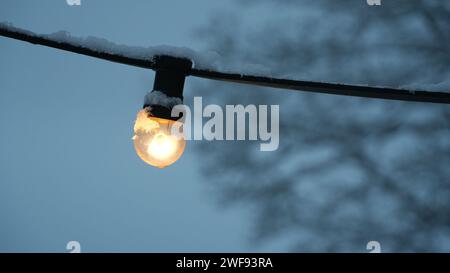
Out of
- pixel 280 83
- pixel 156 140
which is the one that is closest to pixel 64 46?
pixel 156 140

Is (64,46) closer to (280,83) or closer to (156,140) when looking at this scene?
(156,140)

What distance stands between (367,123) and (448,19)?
1616mm

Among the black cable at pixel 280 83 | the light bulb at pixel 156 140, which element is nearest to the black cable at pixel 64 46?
the black cable at pixel 280 83

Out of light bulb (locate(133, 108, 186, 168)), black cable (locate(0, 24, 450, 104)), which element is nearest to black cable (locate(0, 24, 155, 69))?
black cable (locate(0, 24, 450, 104))

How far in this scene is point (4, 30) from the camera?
1078 millimetres

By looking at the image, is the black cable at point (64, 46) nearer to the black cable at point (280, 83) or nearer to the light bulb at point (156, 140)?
the black cable at point (280, 83)

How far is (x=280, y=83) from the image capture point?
1029 mm

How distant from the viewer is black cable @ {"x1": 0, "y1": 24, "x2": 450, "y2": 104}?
101cm

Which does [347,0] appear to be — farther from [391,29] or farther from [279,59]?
[279,59]

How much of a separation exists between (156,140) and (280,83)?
0.49 meters

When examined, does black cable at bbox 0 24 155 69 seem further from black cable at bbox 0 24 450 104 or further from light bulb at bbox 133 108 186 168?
light bulb at bbox 133 108 186 168

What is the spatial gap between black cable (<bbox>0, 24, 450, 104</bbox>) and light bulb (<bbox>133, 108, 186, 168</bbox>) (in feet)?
0.79

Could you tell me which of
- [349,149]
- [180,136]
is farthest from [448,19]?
[180,136]

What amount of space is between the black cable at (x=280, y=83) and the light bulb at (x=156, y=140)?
24cm
